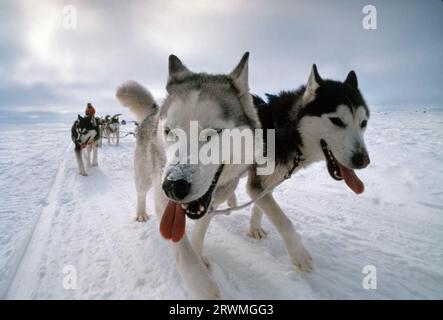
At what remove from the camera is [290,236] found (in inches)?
85.4

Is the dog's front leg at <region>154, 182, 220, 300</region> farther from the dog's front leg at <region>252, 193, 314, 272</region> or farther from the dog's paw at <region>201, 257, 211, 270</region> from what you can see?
the dog's front leg at <region>252, 193, 314, 272</region>

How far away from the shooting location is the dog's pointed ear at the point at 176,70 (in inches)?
83.1

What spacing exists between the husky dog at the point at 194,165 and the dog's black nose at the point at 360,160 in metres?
0.86

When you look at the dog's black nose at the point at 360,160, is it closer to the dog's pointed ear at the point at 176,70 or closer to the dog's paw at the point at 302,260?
the dog's paw at the point at 302,260

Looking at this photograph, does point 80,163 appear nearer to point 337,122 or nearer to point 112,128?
point 337,122

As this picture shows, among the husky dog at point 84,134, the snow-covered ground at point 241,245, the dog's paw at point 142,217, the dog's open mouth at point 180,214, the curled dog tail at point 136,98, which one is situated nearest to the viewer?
the dog's open mouth at point 180,214

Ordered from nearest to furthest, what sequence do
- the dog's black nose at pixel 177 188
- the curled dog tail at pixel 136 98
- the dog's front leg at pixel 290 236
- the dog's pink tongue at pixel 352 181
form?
the dog's black nose at pixel 177 188 → the dog's front leg at pixel 290 236 → the dog's pink tongue at pixel 352 181 → the curled dog tail at pixel 136 98

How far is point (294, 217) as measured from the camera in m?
3.30

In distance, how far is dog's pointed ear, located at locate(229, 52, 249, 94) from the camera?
1976 millimetres

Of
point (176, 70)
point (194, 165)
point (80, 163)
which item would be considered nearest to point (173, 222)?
point (194, 165)

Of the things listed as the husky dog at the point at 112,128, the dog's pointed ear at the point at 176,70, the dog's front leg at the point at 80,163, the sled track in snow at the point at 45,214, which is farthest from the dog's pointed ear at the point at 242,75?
the husky dog at the point at 112,128

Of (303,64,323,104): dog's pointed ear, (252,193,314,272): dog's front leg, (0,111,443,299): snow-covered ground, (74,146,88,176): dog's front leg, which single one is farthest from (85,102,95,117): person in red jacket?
(252,193,314,272): dog's front leg

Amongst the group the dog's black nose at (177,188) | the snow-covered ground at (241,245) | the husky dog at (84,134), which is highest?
the husky dog at (84,134)
